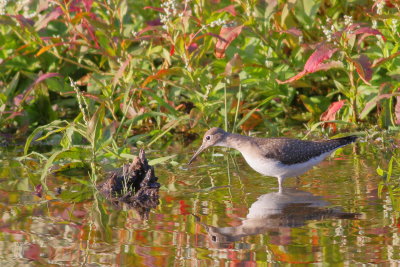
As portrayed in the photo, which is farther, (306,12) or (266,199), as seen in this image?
(306,12)

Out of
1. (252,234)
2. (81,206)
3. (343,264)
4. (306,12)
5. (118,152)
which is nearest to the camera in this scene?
(343,264)

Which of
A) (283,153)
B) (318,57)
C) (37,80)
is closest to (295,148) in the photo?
(283,153)

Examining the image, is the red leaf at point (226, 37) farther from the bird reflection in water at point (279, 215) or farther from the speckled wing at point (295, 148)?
the bird reflection in water at point (279, 215)

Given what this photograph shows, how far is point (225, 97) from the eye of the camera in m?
8.86

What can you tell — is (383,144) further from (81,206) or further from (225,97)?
(81,206)

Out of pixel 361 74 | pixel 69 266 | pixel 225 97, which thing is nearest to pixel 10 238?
pixel 69 266

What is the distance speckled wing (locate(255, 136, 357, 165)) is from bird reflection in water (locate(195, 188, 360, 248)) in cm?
39

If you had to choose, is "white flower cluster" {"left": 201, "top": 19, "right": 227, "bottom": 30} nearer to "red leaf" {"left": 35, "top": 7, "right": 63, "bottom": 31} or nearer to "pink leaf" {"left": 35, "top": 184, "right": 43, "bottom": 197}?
"red leaf" {"left": 35, "top": 7, "right": 63, "bottom": 31}

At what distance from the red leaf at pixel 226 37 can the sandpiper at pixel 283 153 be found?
54.3 inches

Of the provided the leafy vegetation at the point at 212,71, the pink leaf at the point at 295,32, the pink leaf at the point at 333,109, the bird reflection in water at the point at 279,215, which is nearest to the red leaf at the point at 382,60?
the leafy vegetation at the point at 212,71

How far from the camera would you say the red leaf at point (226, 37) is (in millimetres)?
8914

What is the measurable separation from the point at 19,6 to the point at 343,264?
21.8ft

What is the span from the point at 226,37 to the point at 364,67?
159cm

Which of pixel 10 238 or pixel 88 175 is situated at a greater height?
pixel 88 175
